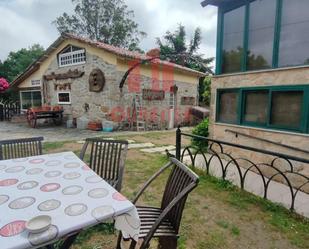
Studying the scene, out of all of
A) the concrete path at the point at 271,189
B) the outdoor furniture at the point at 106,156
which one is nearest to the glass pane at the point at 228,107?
the concrete path at the point at 271,189

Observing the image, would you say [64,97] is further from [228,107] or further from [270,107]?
[270,107]

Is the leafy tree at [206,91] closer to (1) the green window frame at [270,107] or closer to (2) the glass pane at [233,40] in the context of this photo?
(2) the glass pane at [233,40]

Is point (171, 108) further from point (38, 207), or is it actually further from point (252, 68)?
point (38, 207)

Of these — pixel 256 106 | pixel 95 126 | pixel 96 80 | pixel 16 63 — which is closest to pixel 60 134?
pixel 95 126

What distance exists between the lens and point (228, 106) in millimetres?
5160

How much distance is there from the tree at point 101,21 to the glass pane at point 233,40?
749 inches

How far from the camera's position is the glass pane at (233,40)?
4.76 metres

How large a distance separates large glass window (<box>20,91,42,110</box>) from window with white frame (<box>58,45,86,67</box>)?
3842 mm

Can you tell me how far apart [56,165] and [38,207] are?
2.72 feet

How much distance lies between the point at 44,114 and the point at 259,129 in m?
10.2

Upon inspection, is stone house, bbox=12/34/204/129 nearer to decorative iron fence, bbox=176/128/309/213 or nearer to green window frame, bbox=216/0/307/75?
green window frame, bbox=216/0/307/75

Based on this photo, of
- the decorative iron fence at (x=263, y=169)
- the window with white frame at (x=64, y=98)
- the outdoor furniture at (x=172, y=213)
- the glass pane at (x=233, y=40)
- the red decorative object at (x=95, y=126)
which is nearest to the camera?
the outdoor furniture at (x=172, y=213)

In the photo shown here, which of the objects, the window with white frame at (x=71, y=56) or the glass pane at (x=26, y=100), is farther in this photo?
the glass pane at (x=26, y=100)

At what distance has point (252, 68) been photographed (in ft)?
15.0
